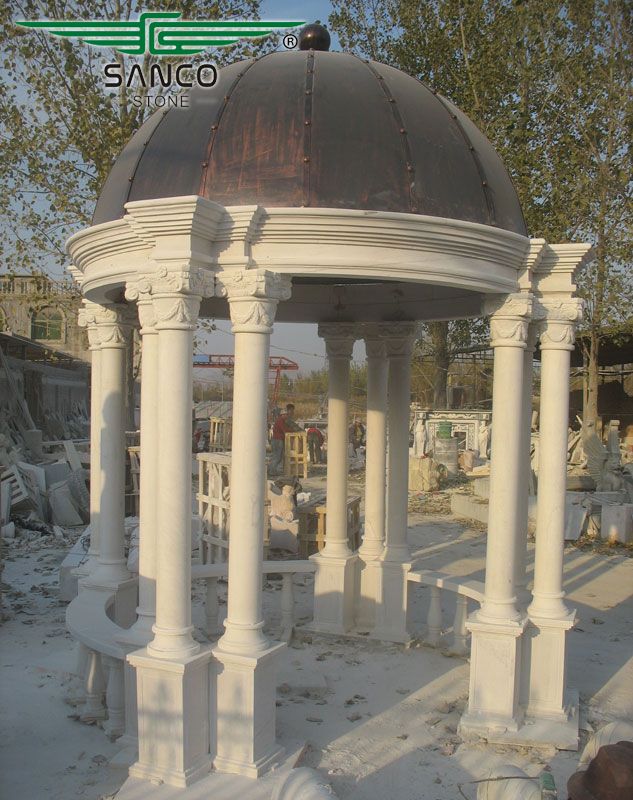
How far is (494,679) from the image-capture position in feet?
19.5

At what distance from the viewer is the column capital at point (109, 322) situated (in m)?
6.96

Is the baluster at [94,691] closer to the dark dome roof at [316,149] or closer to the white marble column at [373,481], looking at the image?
the white marble column at [373,481]

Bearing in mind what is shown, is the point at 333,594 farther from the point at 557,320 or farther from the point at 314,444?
the point at 314,444

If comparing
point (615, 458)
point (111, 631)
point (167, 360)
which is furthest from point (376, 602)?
point (615, 458)

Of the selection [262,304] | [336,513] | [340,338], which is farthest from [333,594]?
[262,304]

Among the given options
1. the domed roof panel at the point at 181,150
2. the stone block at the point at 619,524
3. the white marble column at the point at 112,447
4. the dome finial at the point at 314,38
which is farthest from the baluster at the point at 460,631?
the stone block at the point at 619,524

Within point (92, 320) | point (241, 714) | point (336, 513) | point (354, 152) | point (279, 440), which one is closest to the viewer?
point (241, 714)

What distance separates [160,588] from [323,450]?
87.0 feet

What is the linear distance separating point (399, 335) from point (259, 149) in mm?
3559

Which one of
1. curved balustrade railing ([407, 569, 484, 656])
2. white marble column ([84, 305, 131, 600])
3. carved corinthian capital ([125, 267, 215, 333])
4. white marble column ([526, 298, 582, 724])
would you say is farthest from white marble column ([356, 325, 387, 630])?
carved corinthian capital ([125, 267, 215, 333])

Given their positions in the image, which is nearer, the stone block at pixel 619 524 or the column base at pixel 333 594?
the column base at pixel 333 594

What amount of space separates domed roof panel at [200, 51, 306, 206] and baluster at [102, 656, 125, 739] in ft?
11.8

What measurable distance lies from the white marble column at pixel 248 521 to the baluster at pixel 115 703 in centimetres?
106

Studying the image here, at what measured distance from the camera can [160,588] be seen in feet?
16.9
